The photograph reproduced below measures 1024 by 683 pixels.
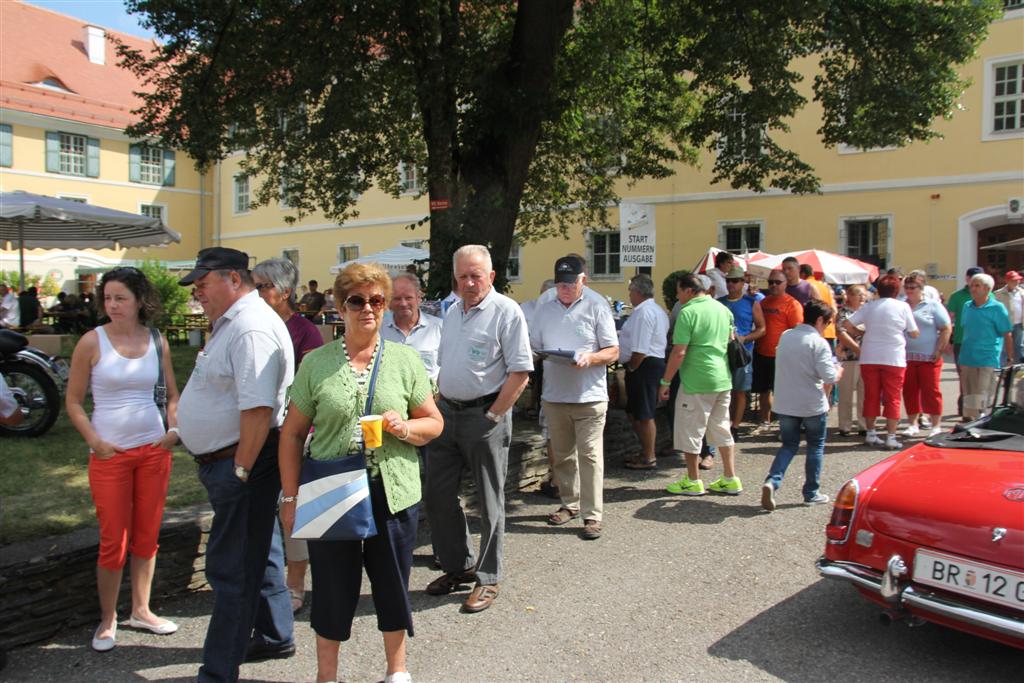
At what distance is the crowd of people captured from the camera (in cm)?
329

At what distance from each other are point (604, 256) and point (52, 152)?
26784mm

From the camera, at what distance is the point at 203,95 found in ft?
33.6

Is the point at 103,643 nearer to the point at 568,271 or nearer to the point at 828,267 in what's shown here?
the point at 568,271

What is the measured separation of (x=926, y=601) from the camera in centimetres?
354

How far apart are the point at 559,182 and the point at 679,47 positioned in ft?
12.1

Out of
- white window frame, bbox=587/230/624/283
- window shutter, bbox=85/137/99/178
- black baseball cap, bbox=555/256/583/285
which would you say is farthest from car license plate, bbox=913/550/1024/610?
window shutter, bbox=85/137/99/178

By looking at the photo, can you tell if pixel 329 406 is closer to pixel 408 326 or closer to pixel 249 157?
pixel 408 326

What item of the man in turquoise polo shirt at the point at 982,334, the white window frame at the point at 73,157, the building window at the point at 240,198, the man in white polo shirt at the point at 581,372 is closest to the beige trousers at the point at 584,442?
the man in white polo shirt at the point at 581,372

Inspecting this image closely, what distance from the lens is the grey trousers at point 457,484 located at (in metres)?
4.61

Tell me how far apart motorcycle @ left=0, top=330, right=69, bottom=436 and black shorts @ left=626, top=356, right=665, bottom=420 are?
19.2 feet

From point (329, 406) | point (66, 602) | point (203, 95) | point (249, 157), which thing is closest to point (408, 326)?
point (329, 406)

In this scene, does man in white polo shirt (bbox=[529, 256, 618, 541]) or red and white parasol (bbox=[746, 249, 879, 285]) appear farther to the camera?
red and white parasol (bbox=[746, 249, 879, 285])

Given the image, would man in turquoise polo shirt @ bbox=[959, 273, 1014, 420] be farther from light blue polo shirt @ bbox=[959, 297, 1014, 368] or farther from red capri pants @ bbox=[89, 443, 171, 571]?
red capri pants @ bbox=[89, 443, 171, 571]

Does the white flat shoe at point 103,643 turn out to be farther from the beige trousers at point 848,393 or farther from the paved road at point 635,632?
the beige trousers at point 848,393
